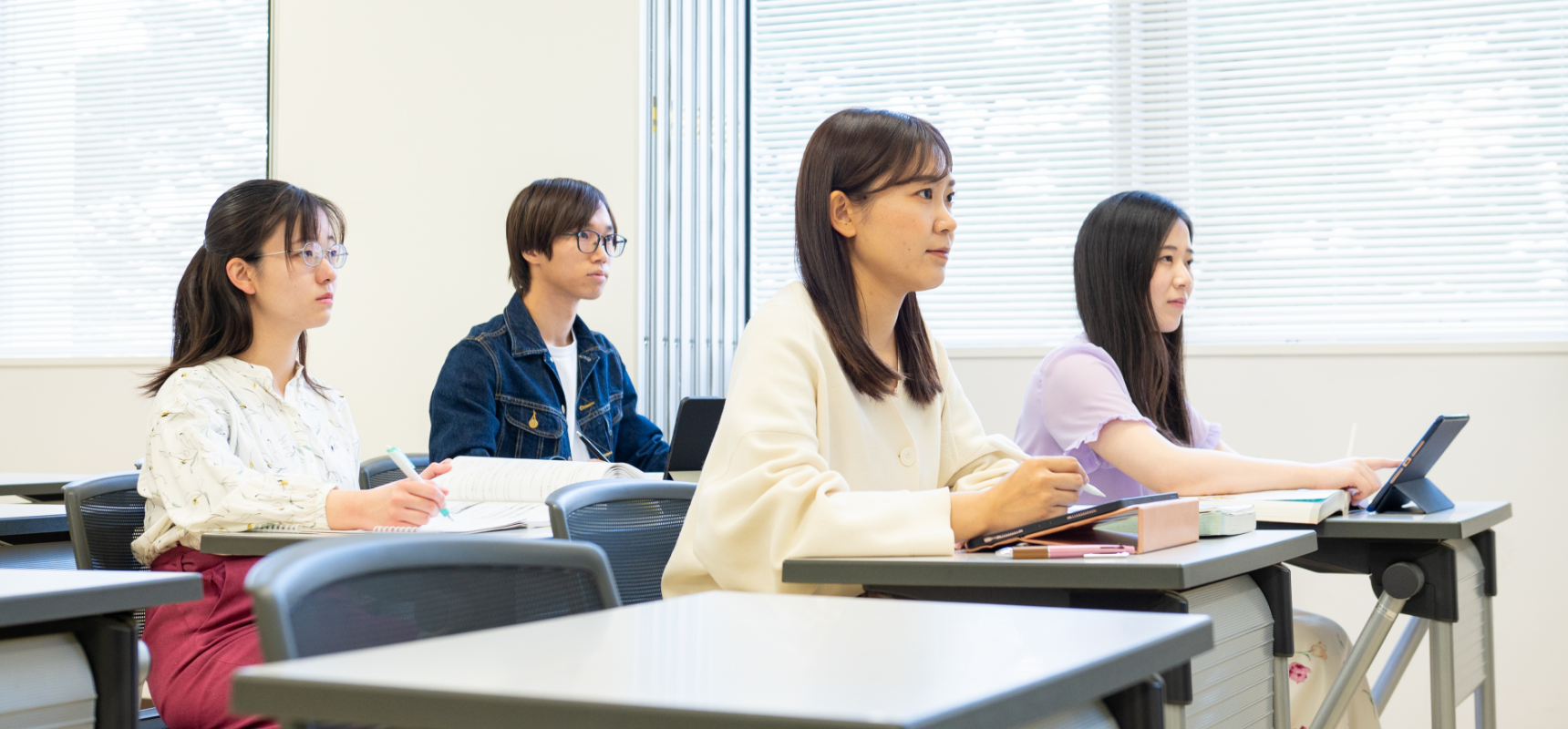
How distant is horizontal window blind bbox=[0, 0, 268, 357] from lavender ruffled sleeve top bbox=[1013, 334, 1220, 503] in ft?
11.9

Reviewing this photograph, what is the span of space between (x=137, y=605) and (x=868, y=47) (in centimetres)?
333

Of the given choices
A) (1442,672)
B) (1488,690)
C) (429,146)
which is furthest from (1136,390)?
(429,146)

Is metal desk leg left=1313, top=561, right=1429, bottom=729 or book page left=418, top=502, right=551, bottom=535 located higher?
book page left=418, top=502, right=551, bottom=535

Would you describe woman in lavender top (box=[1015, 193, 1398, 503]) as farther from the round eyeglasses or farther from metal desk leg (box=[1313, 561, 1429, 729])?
the round eyeglasses

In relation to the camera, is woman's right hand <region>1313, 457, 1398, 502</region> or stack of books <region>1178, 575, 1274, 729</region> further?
woman's right hand <region>1313, 457, 1398, 502</region>

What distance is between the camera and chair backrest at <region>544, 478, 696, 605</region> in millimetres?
1695

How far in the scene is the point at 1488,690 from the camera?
2.46 metres

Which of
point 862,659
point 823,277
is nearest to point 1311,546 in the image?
point 823,277

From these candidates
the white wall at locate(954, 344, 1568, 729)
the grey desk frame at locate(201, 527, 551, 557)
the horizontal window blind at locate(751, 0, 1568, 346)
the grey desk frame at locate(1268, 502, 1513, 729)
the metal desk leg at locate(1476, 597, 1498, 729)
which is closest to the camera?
the grey desk frame at locate(201, 527, 551, 557)

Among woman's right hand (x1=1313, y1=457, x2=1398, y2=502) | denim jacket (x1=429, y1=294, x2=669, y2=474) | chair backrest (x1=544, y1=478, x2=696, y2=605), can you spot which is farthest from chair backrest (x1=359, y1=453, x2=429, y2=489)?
woman's right hand (x1=1313, y1=457, x2=1398, y2=502)

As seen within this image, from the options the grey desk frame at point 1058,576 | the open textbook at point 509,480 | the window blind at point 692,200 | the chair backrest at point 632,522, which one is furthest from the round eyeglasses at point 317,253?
the window blind at point 692,200

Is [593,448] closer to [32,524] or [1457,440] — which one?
[32,524]

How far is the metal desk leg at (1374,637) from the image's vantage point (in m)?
2.11

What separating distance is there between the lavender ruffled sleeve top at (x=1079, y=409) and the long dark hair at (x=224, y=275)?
4.50ft
